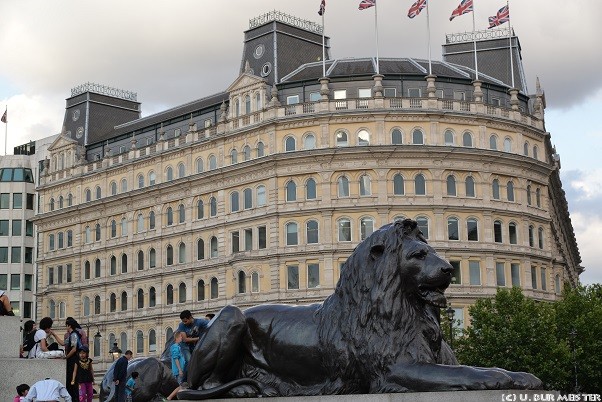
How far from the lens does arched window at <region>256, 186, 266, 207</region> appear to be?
213ft

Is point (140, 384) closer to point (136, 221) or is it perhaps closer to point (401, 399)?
point (401, 399)

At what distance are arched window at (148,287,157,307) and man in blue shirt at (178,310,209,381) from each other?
5947 centimetres

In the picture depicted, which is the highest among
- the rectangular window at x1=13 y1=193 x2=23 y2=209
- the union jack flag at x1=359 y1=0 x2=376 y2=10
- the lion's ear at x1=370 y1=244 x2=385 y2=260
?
the union jack flag at x1=359 y1=0 x2=376 y2=10

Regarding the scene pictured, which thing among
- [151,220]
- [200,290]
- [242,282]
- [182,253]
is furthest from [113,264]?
[242,282]

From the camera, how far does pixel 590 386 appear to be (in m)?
51.1

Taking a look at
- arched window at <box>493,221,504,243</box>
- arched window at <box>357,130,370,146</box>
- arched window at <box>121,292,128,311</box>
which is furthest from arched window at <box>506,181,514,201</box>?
arched window at <box>121,292,128,311</box>

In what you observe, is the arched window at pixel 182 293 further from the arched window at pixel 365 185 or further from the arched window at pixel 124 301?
the arched window at pixel 365 185

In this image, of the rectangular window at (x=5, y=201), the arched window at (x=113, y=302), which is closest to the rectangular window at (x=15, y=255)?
the rectangular window at (x=5, y=201)

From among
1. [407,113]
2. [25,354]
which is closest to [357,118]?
[407,113]

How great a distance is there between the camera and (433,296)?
7773mm

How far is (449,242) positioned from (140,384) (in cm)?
5309

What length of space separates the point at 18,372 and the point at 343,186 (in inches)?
1921

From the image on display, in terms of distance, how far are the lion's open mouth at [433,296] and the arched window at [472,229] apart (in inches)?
2206

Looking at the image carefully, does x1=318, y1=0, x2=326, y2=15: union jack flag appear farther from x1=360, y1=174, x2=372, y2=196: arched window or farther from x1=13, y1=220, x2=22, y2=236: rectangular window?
x1=13, y1=220, x2=22, y2=236: rectangular window
